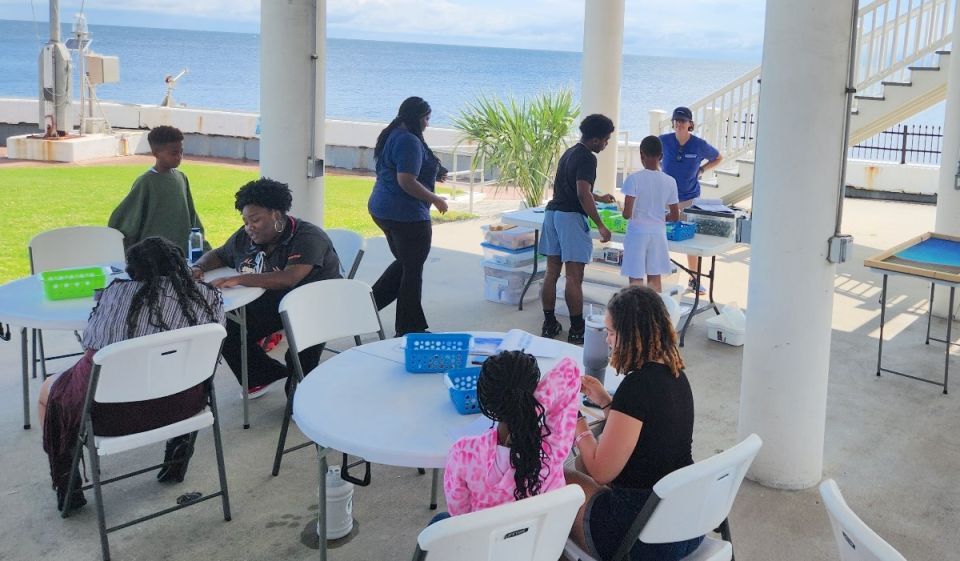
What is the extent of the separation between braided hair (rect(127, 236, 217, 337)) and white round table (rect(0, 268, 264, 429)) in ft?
1.56

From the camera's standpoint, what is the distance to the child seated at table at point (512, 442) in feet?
8.03

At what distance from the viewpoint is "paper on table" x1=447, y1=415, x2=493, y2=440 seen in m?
2.83

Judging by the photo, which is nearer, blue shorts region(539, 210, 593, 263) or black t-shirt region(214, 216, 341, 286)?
black t-shirt region(214, 216, 341, 286)

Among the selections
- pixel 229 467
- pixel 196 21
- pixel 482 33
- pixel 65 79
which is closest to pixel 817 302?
pixel 229 467

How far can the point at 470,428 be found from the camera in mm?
2877

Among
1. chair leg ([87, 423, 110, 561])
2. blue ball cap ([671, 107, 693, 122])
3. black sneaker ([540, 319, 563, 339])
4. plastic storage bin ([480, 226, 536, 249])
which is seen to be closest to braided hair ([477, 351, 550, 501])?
chair leg ([87, 423, 110, 561])

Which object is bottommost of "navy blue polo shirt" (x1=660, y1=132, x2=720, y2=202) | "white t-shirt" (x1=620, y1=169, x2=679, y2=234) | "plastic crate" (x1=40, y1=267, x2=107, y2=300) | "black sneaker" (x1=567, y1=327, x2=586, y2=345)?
"black sneaker" (x1=567, y1=327, x2=586, y2=345)

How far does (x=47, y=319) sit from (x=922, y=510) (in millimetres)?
3832

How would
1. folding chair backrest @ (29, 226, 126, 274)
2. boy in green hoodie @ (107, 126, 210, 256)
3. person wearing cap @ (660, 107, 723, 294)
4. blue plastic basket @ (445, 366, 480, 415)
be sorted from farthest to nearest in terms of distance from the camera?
person wearing cap @ (660, 107, 723, 294) < boy in green hoodie @ (107, 126, 210, 256) < folding chair backrest @ (29, 226, 126, 274) < blue plastic basket @ (445, 366, 480, 415)

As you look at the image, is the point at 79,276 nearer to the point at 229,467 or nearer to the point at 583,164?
the point at 229,467

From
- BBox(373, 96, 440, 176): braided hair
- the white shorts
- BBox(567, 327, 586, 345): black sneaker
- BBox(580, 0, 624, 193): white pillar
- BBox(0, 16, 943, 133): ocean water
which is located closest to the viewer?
BBox(373, 96, 440, 176): braided hair

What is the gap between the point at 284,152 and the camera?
6.66 metres

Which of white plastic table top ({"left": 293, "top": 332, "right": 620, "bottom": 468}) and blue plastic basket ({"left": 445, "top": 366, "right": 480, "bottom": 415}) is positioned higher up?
blue plastic basket ({"left": 445, "top": 366, "right": 480, "bottom": 415})

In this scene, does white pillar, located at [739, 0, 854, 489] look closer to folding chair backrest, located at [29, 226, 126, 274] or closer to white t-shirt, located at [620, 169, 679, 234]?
white t-shirt, located at [620, 169, 679, 234]
